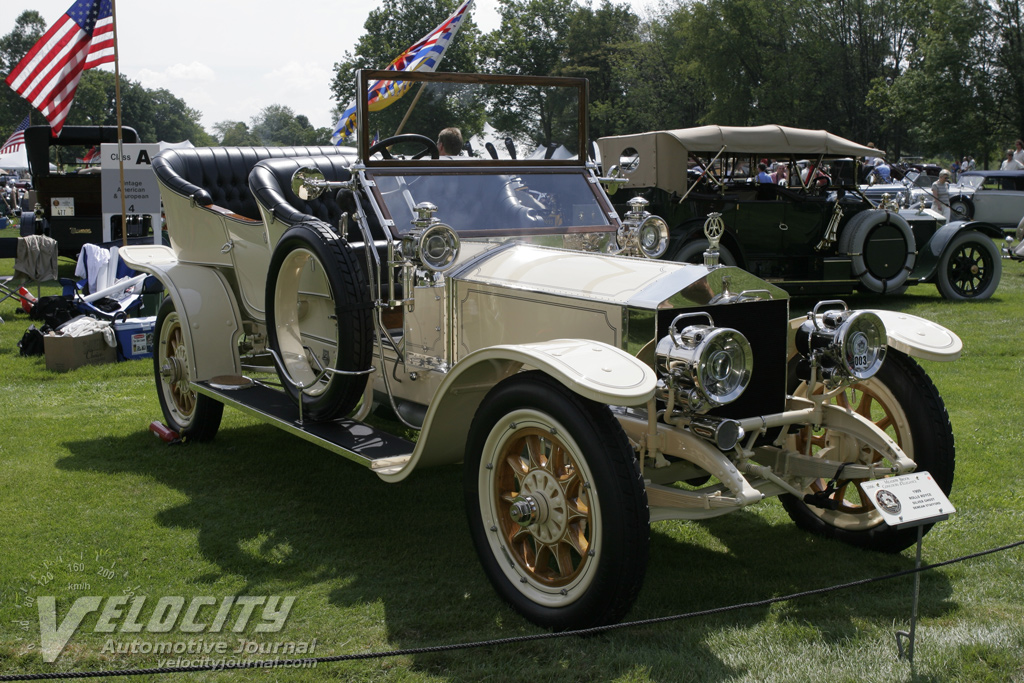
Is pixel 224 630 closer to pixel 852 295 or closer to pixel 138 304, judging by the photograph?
pixel 138 304

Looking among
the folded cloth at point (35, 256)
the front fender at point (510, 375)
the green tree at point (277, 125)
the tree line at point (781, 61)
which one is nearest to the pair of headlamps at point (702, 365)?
the front fender at point (510, 375)

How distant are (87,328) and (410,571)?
5619 millimetres

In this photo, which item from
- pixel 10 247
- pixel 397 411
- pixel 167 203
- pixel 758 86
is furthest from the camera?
pixel 758 86

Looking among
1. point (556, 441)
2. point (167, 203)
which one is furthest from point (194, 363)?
point (556, 441)

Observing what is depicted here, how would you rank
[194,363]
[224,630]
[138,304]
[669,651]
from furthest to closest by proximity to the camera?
[138,304], [194,363], [224,630], [669,651]

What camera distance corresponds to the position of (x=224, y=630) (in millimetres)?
3156

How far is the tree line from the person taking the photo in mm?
32844

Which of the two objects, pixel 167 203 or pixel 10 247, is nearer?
pixel 167 203

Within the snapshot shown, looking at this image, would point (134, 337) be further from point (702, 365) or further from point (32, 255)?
point (702, 365)

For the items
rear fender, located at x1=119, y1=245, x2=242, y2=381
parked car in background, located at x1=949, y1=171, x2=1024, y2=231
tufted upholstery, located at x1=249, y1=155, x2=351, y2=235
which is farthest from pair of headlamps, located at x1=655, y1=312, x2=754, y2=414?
parked car in background, located at x1=949, y1=171, x2=1024, y2=231

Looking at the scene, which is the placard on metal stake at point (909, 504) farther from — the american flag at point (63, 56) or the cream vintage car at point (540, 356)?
the american flag at point (63, 56)

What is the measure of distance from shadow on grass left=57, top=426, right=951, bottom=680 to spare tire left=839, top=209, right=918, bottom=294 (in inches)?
295

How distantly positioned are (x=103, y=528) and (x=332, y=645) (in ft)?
5.66

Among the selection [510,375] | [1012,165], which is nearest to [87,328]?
[510,375]
